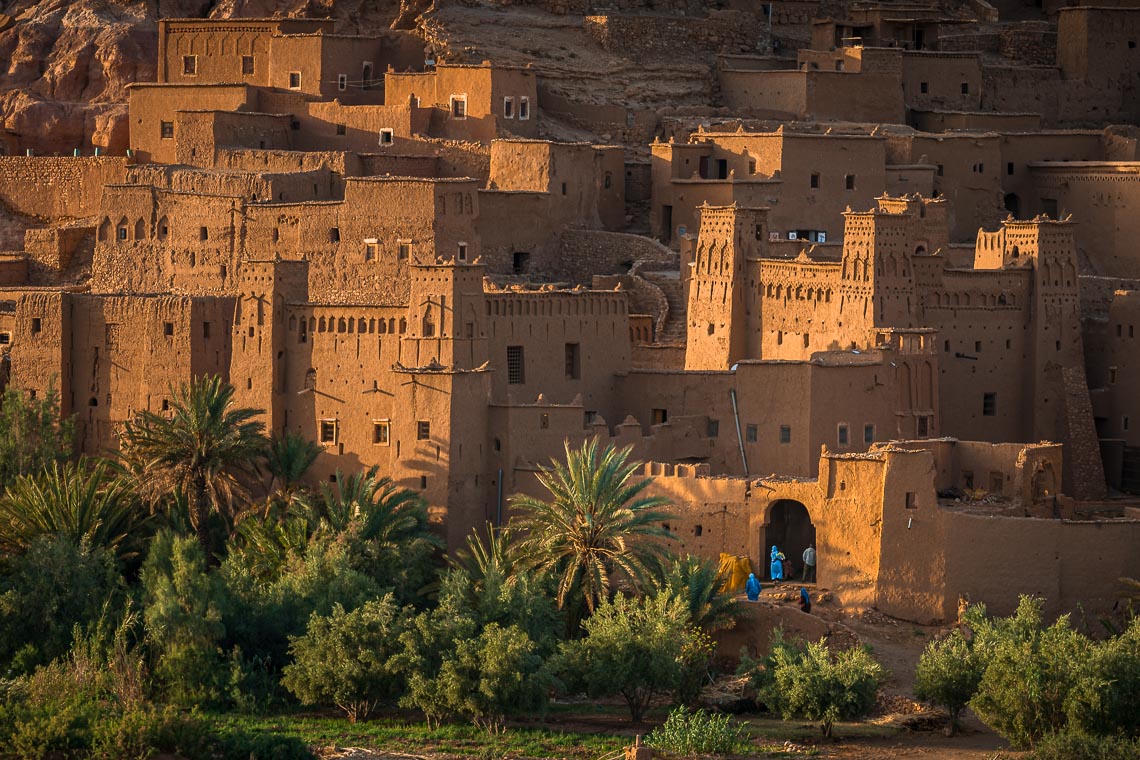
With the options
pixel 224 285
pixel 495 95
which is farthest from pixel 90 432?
pixel 495 95

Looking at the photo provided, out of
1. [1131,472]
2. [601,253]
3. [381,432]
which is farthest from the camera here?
[601,253]

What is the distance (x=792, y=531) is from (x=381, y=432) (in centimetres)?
693

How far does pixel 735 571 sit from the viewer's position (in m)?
56.4

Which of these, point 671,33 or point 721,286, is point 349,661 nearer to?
point 721,286

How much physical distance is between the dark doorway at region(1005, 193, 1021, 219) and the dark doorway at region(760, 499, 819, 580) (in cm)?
1423

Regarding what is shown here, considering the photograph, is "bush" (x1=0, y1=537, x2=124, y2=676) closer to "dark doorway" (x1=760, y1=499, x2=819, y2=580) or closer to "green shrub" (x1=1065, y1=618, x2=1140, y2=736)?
"dark doorway" (x1=760, y1=499, x2=819, y2=580)

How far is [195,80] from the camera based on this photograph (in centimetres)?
7050

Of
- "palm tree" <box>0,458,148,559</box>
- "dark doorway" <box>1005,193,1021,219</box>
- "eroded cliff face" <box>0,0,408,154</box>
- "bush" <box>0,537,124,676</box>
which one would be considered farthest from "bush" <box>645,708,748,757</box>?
"eroded cliff face" <box>0,0,408,154</box>

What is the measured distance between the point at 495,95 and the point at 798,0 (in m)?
10.0

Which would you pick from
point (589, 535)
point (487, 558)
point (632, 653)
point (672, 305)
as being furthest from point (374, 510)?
point (672, 305)

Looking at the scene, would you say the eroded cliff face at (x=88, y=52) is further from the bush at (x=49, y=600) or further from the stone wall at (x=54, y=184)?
the bush at (x=49, y=600)

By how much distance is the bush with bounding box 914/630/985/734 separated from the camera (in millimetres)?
51562

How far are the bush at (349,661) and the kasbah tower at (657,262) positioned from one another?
4.98 m

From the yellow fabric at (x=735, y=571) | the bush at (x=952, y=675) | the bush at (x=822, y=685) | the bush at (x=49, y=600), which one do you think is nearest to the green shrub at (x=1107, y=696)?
the bush at (x=952, y=675)
